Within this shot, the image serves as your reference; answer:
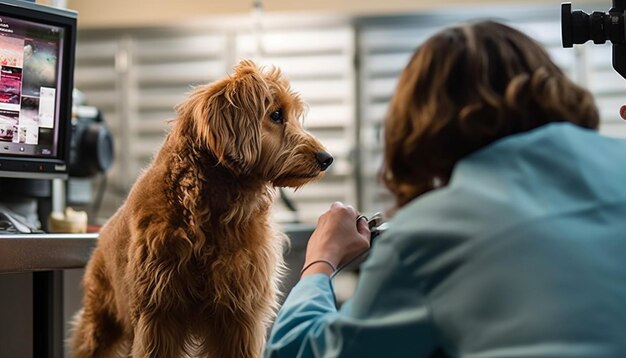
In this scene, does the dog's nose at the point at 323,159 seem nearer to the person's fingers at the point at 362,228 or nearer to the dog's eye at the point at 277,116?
the dog's eye at the point at 277,116

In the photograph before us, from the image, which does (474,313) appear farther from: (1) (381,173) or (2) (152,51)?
(2) (152,51)

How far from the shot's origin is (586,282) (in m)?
0.94

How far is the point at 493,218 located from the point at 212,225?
93cm

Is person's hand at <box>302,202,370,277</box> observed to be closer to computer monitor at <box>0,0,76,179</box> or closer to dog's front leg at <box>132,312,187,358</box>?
dog's front leg at <box>132,312,187,358</box>

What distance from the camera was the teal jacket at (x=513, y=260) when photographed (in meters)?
0.93

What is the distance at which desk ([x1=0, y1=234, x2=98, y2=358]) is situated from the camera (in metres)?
1.90

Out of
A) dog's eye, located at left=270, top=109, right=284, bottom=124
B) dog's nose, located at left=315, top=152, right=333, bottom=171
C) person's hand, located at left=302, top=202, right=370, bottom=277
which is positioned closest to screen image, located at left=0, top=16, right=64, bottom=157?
dog's eye, located at left=270, top=109, right=284, bottom=124

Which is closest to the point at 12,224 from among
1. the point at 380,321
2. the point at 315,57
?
the point at 380,321

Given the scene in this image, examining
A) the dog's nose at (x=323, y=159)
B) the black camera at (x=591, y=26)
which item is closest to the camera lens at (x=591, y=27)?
the black camera at (x=591, y=26)

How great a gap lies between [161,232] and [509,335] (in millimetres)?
961

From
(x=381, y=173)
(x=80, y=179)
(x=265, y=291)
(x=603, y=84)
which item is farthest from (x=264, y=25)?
(x=381, y=173)

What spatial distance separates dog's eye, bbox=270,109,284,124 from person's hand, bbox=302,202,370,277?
598mm

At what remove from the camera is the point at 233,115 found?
1820 millimetres

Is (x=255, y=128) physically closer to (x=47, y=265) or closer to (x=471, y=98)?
(x=47, y=265)
